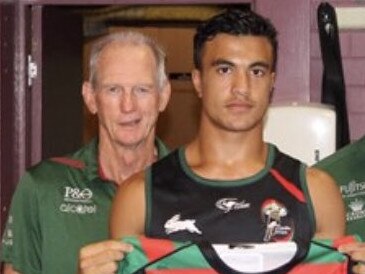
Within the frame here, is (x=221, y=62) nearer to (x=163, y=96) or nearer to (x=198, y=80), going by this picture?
(x=198, y=80)

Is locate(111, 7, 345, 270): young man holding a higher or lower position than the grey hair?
lower

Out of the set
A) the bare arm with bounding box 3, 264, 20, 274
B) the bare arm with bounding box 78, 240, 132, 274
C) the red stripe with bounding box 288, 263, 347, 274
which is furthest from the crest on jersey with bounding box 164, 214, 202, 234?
the bare arm with bounding box 3, 264, 20, 274

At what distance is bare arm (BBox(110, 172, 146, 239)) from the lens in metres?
1.97

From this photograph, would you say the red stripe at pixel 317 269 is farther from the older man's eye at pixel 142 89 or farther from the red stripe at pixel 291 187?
the older man's eye at pixel 142 89

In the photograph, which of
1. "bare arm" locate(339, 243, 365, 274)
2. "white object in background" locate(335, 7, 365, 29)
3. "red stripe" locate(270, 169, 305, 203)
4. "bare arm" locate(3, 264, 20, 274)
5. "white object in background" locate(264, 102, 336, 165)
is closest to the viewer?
"bare arm" locate(339, 243, 365, 274)

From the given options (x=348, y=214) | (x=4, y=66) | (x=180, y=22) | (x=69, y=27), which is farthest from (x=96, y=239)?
(x=180, y=22)

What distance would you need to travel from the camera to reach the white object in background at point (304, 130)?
2.95m

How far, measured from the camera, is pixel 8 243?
2.37m

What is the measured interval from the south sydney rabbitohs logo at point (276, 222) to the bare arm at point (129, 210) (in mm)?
261

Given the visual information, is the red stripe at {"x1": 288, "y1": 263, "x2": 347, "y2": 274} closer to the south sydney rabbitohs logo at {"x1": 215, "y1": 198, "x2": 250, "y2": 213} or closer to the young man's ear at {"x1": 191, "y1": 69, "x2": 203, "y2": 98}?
the south sydney rabbitohs logo at {"x1": 215, "y1": 198, "x2": 250, "y2": 213}

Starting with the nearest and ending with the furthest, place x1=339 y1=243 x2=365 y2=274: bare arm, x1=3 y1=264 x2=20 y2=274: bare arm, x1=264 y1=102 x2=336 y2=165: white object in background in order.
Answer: x1=339 y1=243 x2=365 y2=274: bare arm
x1=3 y1=264 x2=20 y2=274: bare arm
x1=264 y1=102 x2=336 y2=165: white object in background

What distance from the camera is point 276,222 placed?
1938 millimetres

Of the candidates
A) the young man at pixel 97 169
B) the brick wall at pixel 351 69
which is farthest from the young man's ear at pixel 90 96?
the brick wall at pixel 351 69

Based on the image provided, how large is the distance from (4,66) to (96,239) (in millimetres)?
1330
